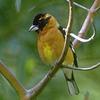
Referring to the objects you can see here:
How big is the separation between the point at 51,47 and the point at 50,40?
1.6 inches

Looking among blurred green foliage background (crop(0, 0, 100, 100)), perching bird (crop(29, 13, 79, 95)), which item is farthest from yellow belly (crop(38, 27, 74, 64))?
blurred green foliage background (crop(0, 0, 100, 100))

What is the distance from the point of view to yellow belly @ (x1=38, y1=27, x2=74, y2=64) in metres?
2.59

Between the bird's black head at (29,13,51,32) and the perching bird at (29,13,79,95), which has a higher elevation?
the bird's black head at (29,13,51,32)

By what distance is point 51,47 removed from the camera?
8.58 feet

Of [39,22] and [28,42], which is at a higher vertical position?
[39,22]

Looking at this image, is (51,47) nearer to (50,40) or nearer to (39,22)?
(50,40)

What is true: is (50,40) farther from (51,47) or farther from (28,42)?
(28,42)

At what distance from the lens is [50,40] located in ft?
8.61

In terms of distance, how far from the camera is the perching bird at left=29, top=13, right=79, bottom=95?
2.60 meters

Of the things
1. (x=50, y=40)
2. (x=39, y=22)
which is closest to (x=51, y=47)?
(x=50, y=40)

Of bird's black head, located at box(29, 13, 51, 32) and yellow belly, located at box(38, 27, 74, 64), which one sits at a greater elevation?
bird's black head, located at box(29, 13, 51, 32)

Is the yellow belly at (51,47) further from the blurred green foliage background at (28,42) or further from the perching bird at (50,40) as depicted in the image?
the blurred green foliage background at (28,42)

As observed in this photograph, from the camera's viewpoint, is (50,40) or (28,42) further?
(28,42)

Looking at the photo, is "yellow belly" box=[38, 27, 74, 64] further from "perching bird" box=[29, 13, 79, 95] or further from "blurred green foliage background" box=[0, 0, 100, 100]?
"blurred green foliage background" box=[0, 0, 100, 100]
